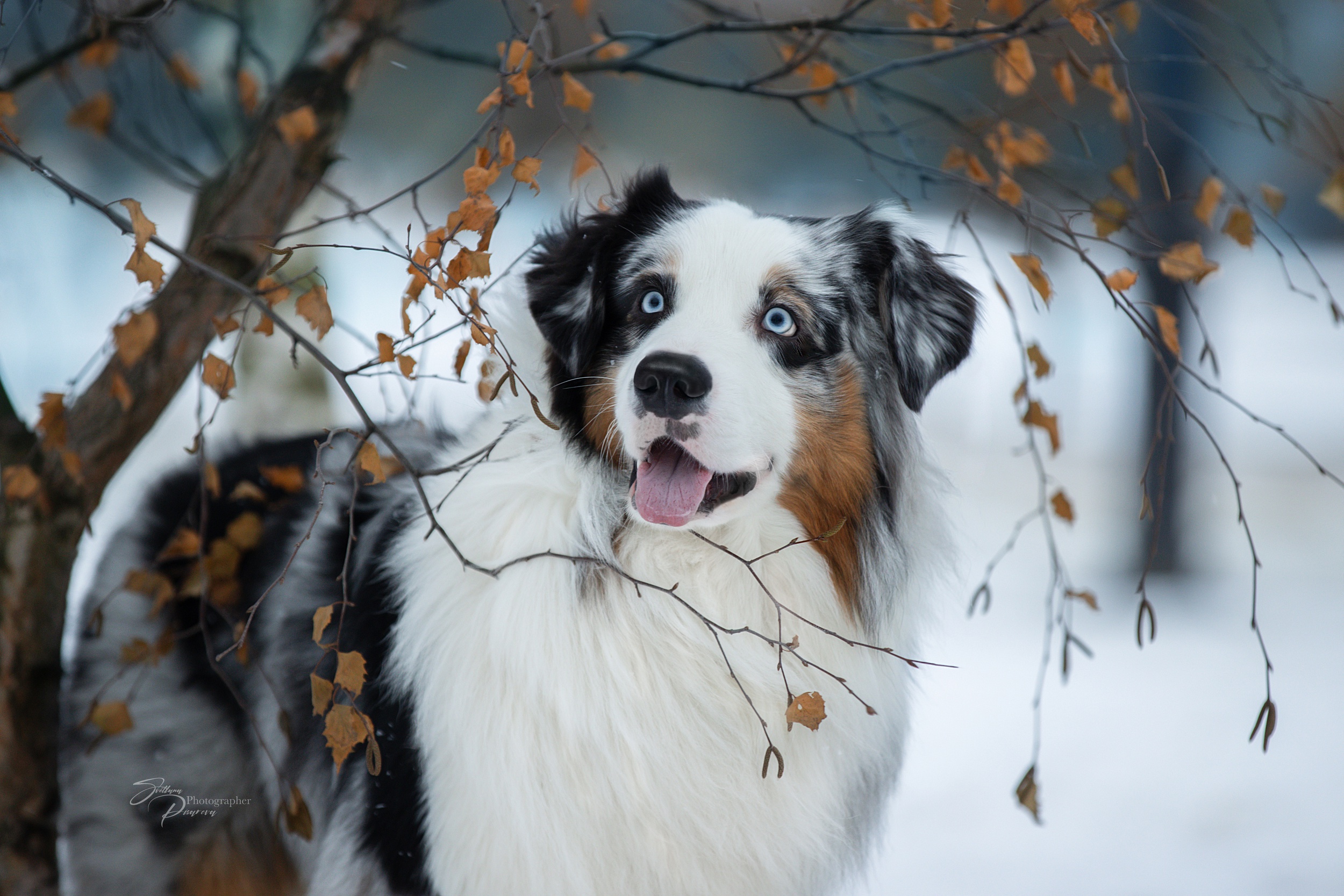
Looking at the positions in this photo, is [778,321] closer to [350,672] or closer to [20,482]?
[350,672]

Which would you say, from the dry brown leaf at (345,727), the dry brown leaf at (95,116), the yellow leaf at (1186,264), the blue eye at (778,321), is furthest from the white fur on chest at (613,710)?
the dry brown leaf at (95,116)

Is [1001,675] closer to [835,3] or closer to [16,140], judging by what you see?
[16,140]

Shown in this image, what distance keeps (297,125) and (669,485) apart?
1.43 meters

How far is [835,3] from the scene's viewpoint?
799 centimetres

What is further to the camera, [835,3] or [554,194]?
[554,194]

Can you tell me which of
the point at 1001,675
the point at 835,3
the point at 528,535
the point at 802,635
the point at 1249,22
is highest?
the point at 835,3

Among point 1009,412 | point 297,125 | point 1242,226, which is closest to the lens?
point 1242,226

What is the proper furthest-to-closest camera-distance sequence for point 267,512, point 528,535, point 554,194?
1. point 554,194
2. point 267,512
3. point 528,535

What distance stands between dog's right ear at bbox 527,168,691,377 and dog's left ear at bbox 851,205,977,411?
478 mm

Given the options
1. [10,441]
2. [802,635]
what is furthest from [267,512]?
[802,635]

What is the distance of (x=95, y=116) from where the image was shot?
8.86ft

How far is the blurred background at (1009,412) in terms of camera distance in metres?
3.29

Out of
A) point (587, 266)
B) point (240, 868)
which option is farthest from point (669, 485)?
point (240, 868)

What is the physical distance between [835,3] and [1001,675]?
5815mm
